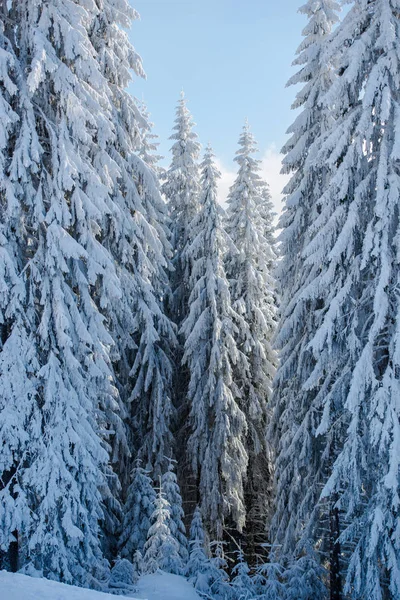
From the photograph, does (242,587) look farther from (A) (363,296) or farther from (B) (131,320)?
(B) (131,320)

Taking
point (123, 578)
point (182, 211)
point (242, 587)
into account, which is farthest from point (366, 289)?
point (182, 211)

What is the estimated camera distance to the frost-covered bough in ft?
27.9

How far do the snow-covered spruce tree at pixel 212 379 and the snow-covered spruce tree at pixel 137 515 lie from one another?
3419mm

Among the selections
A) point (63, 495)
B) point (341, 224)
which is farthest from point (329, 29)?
point (63, 495)

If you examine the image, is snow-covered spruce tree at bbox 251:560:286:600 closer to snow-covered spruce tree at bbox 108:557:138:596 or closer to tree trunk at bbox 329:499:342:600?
tree trunk at bbox 329:499:342:600

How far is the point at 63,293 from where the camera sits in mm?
9641

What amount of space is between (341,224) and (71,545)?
8.46 metres

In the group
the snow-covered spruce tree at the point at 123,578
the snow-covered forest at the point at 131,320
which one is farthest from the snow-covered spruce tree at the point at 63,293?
the snow-covered spruce tree at the point at 123,578

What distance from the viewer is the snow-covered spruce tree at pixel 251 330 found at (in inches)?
793

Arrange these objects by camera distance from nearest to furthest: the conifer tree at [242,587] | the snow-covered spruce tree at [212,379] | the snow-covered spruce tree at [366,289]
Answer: the snow-covered spruce tree at [366,289] → the conifer tree at [242,587] → the snow-covered spruce tree at [212,379]

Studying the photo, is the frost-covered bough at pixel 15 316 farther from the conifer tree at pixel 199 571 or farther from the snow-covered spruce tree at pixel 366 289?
the snow-covered spruce tree at pixel 366 289

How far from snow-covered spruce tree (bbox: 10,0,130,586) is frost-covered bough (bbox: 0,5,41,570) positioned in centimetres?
19

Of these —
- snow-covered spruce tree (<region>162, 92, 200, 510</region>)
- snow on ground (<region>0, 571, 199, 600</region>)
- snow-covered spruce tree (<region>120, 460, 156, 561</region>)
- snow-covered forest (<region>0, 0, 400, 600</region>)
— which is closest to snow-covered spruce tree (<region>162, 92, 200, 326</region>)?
snow-covered spruce tree (<region>162, 92, 200, 510</region>)

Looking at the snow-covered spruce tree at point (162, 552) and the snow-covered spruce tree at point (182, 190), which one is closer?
the snow-covered spruce tree at point (162, 552)
